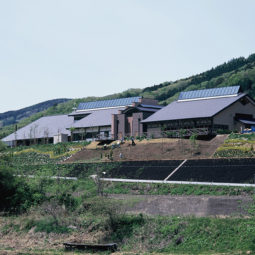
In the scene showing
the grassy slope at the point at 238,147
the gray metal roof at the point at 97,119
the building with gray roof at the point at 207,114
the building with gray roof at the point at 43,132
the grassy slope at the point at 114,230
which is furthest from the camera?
the building with gray roof at the point at 43,132

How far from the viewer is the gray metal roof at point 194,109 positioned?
224 feet

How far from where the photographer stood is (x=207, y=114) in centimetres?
6712

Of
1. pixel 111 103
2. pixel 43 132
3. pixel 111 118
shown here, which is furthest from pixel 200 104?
pixel 43 132

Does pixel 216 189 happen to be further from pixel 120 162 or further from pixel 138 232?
pixel 120 162

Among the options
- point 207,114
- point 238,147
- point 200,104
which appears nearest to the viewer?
point 238,147

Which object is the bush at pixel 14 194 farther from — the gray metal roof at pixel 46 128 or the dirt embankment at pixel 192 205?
the gray metal roof at pixel 46 128

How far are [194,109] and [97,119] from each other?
731 inches

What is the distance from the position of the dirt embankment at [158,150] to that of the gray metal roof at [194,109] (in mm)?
5239

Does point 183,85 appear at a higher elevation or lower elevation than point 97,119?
higher

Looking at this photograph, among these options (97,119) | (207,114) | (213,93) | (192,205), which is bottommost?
(192,205)

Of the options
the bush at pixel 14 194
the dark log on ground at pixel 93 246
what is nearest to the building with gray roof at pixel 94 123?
the bush at pixel 14 194

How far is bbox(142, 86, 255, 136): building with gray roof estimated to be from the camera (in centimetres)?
6756

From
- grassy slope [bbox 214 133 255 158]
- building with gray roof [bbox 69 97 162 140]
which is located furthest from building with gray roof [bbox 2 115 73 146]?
grassy slope [bbox 214 133 255 158]

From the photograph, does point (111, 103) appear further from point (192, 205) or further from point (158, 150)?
point (192, 205)
